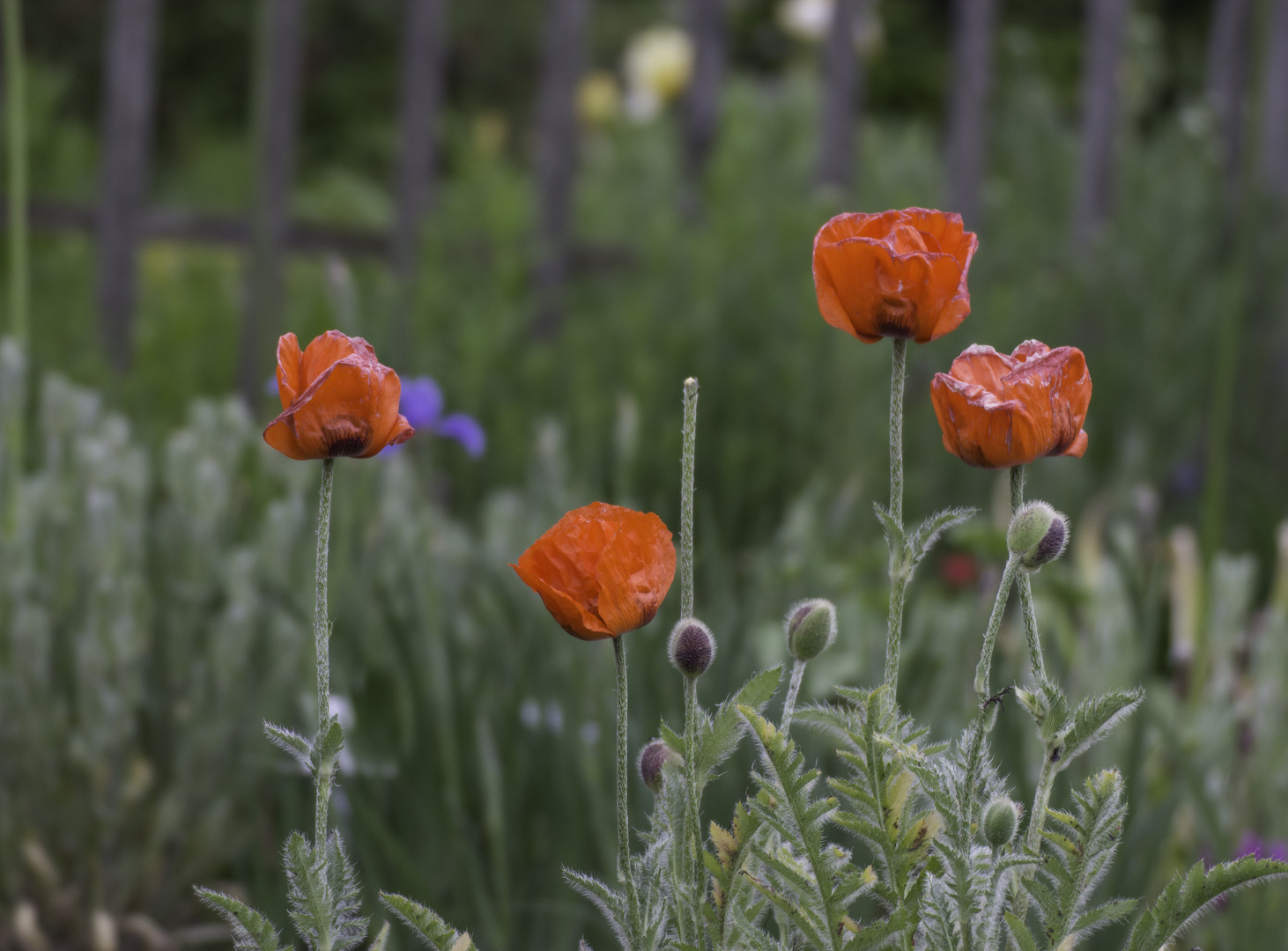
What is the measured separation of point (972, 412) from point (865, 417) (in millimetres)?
2140

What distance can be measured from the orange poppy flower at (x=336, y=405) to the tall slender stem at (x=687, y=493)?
13 cm

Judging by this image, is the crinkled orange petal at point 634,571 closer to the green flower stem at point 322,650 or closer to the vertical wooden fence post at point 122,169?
the green flower stem at point 322,650

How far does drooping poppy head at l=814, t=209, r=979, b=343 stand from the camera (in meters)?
0.57

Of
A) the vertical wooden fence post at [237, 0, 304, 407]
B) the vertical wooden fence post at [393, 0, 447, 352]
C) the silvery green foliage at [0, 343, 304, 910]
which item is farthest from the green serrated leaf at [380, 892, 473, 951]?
the vertical wooden fence post at [393, 0, 447, 352]

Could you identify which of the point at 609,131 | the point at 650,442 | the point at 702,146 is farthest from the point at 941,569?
the point at 609,131

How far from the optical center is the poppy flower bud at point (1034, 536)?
53 cm

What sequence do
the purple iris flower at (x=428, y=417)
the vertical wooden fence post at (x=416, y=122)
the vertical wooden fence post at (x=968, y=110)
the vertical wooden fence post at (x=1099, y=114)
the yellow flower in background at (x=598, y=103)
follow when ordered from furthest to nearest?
1. the yellow flower in background at (x=598, y=103)
2. the vertical wooden fence post at (x=1099, y=114)
3. the vertical wooden fence post at (x=968, y=110)
4. the vertical wooden fence post at (x=416, y=122)
5. the purple iris flower at (x=428, y=417)

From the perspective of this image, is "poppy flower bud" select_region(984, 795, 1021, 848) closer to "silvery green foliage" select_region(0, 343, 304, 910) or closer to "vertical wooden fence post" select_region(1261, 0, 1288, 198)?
"silvery green foliage" select_region(0, 343, 304, 910)

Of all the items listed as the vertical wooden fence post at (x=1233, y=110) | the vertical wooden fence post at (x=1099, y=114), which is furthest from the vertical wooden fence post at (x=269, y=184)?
the vertical wooden fence post at (x=1099, y=114)

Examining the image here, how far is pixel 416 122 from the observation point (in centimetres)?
333

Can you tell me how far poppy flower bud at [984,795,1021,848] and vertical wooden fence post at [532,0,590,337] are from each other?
2.99 m

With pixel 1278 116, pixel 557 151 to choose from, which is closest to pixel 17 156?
pixel 557 151

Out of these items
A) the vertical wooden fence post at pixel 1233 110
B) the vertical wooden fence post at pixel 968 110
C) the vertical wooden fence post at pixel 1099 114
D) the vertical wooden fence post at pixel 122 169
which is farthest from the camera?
the vertical wooden fence post at pixel 1099 114

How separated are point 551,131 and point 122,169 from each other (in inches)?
46.1
